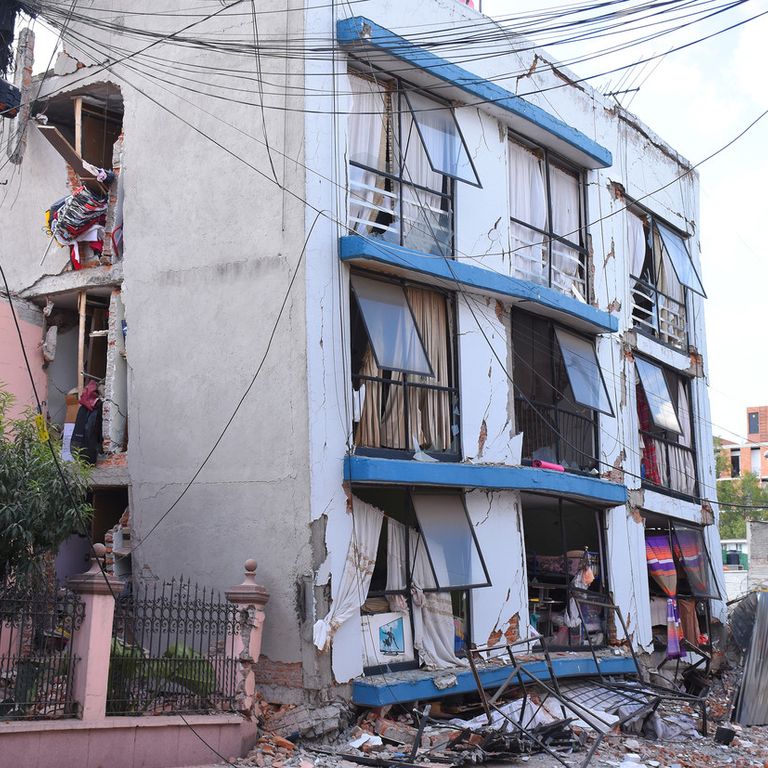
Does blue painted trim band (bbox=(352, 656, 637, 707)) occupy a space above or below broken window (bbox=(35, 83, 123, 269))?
below

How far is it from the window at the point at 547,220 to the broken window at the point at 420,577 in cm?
447

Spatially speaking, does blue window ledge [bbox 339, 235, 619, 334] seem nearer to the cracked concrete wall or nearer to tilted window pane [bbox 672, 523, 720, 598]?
the cracked concrete wall

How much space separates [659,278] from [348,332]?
9313mm

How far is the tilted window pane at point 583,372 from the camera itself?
15867 millimetres

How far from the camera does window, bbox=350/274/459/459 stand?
41.8 feet

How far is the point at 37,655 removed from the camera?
945 centimetres

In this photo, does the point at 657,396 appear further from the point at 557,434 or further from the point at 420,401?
the point at 420,401

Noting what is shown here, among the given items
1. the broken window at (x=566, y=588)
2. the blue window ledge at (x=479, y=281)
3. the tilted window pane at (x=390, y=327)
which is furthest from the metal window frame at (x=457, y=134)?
the broken window at (x=566, y=588)

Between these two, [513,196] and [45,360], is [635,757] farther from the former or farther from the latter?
[45,360]

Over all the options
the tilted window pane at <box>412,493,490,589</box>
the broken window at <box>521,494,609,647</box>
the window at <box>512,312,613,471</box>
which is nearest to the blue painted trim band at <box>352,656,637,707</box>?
the broken window at <box>521,494,609,647</box>

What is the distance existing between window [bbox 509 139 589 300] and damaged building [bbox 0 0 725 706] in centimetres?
6

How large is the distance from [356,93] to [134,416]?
17.4 feet

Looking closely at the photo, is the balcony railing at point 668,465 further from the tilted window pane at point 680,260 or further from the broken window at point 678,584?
the tilted window pane at point 680,260

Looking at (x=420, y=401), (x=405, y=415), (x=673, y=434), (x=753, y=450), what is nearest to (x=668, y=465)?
(x=673, y=434)
